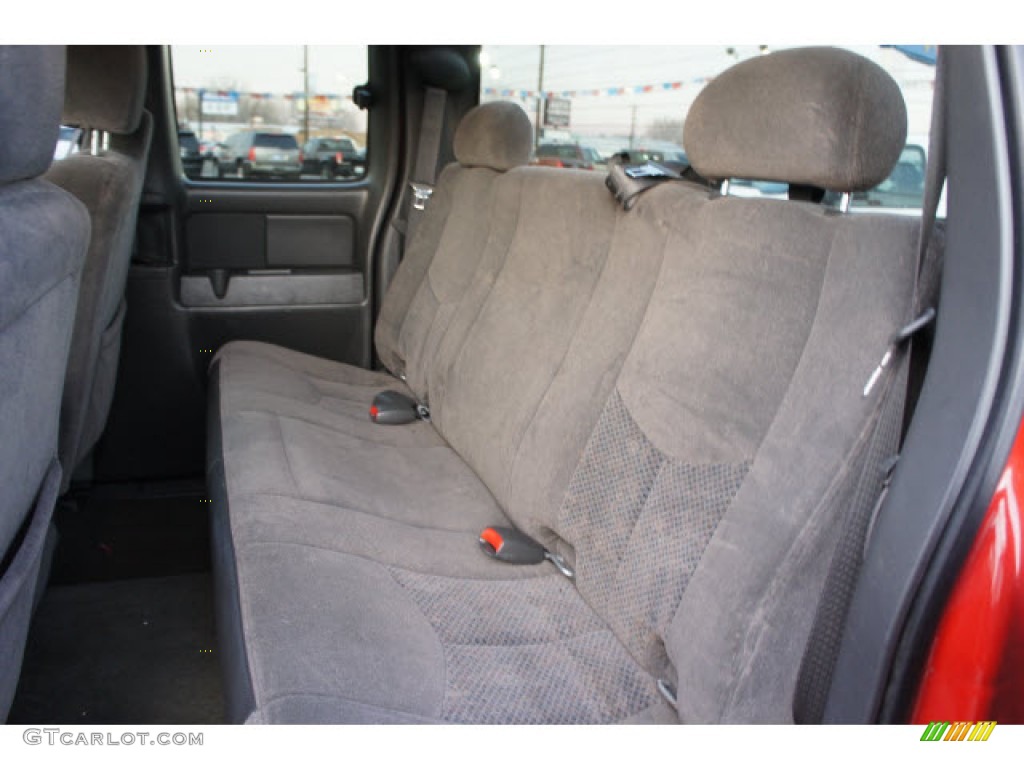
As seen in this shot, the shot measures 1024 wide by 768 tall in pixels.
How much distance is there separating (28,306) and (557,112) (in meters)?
2.28

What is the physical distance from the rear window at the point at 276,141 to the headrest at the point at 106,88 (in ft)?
2.15

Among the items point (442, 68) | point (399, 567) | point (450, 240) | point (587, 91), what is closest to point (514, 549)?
point (399, 567)

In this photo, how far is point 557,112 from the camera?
3.12 metres

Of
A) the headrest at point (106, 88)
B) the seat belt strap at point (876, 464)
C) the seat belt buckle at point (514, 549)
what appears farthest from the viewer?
the headrest at point (106, 88)

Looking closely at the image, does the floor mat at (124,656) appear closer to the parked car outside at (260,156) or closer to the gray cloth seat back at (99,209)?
the gray cloth seat back at (99,209)

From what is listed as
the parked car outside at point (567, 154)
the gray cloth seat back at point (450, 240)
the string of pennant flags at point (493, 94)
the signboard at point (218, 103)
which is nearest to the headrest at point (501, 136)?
the gray cloth seat back at point (450, 240)

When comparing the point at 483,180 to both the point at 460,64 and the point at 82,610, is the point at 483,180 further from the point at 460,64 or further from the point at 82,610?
the point at 82,610

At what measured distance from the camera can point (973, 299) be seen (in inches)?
39.9

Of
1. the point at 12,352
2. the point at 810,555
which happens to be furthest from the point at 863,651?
the point at 12,352

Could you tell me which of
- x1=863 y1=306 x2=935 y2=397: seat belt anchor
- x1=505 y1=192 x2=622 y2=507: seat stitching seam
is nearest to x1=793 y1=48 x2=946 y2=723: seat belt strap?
x1=863 y1=306 x2=935 y2=397: seat belt anchor

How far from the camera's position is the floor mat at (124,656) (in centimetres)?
188

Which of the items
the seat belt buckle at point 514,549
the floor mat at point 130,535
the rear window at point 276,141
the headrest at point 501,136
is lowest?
the floor mat at point 130,535

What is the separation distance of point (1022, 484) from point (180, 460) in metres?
2.52

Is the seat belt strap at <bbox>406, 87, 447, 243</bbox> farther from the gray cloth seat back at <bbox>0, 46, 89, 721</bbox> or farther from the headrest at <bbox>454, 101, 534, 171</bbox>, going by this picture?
the gray cloth seat back at <bbox>0, 46, 89, 721</bbox>
